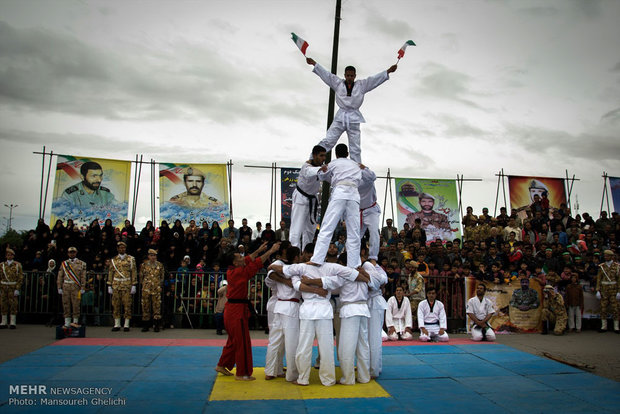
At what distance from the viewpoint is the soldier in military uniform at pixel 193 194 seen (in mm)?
15750

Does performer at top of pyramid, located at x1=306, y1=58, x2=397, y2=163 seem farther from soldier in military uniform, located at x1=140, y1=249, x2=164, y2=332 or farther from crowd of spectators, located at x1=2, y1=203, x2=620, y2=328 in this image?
soldier in military uniform, located at x1=140, y1=249, x2=164, y2=332

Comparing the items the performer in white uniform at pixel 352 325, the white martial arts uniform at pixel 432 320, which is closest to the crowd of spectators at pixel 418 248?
the white martial arts uniform at pixel 432 320

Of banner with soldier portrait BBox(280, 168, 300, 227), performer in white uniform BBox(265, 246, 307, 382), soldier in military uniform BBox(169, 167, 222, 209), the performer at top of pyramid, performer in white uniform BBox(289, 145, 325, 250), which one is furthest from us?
banner with soldier portrait BBox(280, 168, 300, 227)

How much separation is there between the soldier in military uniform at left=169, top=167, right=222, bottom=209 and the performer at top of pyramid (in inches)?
332

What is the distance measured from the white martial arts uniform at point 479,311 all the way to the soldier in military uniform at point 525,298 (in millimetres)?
1178

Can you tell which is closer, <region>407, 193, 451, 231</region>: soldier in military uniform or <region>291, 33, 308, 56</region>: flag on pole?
<region>291, 33, 308, 56</region>: flag on pole

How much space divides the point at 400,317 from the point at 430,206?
7.03m

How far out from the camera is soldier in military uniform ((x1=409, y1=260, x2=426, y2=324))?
38.3ft

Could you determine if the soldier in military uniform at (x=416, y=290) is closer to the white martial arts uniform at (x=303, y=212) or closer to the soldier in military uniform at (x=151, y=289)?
the white martial arts uniform at (x=303, y=212)

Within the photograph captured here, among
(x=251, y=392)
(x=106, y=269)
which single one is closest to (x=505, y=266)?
(x=251, y=392)

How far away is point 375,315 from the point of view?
7730 mm
